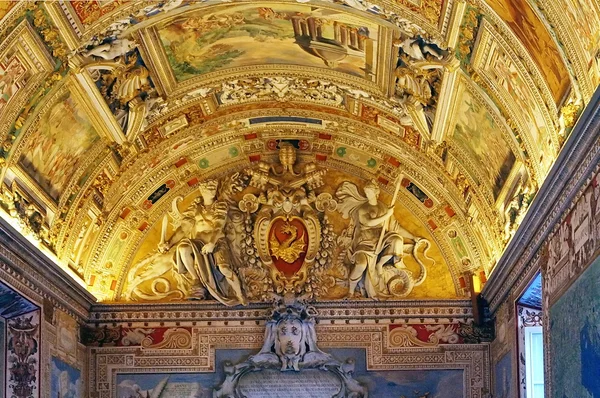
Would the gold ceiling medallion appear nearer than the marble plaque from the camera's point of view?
No

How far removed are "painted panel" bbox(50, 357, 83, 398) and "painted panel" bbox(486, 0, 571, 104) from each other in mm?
9292

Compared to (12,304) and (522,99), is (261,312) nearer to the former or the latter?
(12,304)

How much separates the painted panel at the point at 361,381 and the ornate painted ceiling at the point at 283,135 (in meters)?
1.37

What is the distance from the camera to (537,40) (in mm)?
13680

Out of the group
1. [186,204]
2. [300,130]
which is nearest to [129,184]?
[186,204]

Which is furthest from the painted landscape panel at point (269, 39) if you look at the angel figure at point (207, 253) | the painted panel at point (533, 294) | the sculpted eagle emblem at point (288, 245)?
the painted panel at point (533, 294)

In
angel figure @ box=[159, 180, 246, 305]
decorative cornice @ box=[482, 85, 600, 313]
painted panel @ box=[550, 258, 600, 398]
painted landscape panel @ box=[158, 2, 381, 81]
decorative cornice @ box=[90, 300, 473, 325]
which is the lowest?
painted panel @ box=[550, 258, 600, 398]

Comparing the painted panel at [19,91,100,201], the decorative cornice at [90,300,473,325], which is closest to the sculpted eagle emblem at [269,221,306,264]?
the decorative cornice at [90,300,473,325]

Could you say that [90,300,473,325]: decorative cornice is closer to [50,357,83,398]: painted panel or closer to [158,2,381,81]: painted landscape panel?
[50,357,83,398]: painted panel

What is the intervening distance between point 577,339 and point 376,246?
8.80 metres

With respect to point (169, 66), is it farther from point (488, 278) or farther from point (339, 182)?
point (488, 278)

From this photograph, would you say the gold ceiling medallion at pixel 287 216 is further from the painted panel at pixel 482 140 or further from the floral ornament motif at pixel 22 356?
the floral ornament motif at pixel 22 356

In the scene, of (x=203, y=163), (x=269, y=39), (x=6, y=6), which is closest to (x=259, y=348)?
(x=203, y=163)

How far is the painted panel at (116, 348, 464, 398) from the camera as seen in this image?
68.1ft
